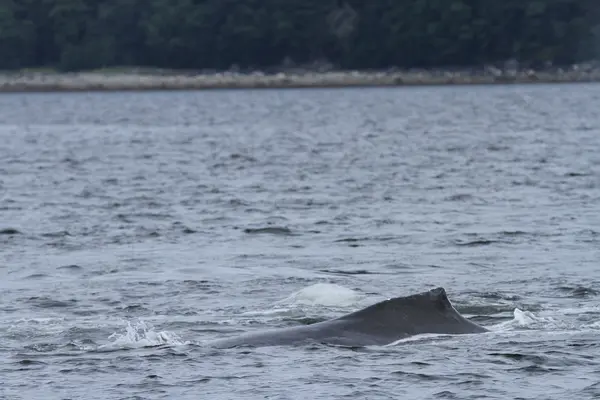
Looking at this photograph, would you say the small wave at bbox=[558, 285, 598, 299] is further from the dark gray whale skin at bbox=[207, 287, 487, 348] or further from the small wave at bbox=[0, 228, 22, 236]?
the small wave at bbox=[0, 228, 22, 236]

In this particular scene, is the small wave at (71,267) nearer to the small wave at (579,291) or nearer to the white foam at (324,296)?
the white foam at (324,296)

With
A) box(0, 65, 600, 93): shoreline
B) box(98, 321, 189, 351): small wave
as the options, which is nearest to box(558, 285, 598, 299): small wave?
box(98, 321, 189, 351): small wave

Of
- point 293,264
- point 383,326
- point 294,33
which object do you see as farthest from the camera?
point 294,33

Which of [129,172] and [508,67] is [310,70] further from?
[129,172]

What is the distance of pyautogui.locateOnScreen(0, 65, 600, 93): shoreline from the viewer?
144 m

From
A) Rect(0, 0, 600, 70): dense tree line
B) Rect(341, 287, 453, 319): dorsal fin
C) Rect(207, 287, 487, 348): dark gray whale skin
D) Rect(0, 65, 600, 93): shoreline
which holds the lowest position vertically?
Rect(0, 65, 600, 93): shoreline

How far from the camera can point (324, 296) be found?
2081cm

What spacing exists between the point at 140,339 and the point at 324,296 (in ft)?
10.6

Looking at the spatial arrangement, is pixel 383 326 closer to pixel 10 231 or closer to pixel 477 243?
pixel 477 243

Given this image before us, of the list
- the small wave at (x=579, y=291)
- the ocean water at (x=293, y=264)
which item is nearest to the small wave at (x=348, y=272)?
the ocean water at (x=293, y=264)

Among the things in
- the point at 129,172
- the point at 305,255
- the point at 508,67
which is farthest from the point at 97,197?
the point at 508,67

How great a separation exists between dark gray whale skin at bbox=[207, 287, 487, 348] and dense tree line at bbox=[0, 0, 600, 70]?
135 meters

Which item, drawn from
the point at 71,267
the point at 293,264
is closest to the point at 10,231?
the point at 71,267

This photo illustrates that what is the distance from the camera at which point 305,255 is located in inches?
1032
